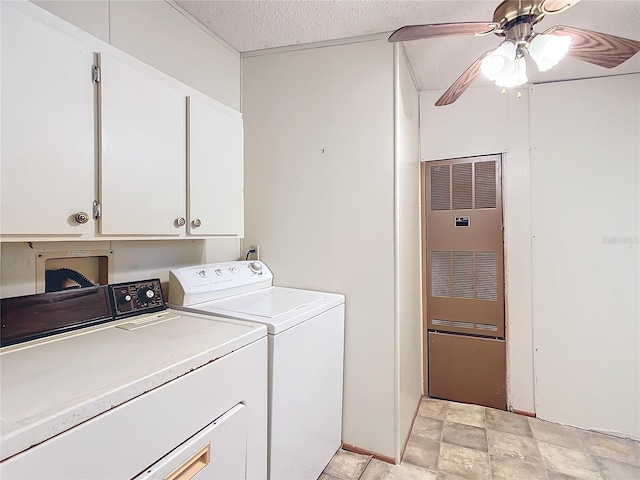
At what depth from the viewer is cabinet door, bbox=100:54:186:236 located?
1228 mm

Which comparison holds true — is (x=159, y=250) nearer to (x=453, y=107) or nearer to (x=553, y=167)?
(x=453, y=107)

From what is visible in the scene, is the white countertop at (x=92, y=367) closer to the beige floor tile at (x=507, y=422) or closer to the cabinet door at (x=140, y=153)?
the cabinet door at (x=140, y=153)

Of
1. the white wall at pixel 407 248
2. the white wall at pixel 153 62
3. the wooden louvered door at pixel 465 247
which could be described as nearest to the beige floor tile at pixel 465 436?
the white wall at pixel 407 248

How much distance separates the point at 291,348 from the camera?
1.54 metres

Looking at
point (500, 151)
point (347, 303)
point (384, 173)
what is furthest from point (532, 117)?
point (347, 303)

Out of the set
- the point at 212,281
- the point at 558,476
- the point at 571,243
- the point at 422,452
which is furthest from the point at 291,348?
the point at 571,243

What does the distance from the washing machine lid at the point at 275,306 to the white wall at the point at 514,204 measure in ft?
4.89

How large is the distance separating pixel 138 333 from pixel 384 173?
149 cm

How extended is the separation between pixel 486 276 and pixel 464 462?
4.29ft

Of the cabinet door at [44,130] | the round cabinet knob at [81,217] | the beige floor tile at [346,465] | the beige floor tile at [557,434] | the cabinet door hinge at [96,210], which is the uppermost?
the cabinet door at [44,130]

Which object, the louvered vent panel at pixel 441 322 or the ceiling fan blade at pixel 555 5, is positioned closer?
the ceiling fan blade at pixel 555 5

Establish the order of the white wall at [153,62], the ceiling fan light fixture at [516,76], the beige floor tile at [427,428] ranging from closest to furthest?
the white wall at [153,62]
the ceiling fan light fixture at [516,76]
the beige floor tile at [427,428]

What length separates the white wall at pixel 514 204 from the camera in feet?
8.55

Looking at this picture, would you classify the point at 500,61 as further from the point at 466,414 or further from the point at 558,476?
the point at 466,414
